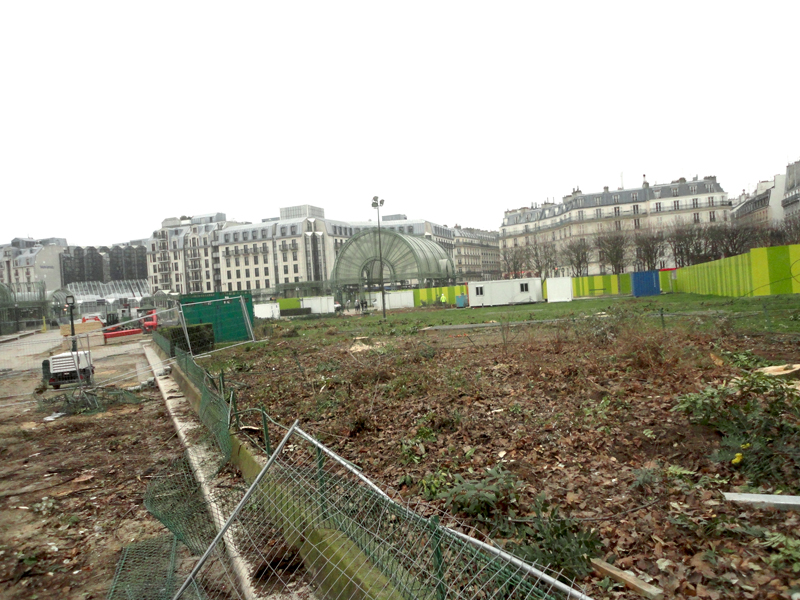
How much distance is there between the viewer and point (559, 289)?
46.3 meters

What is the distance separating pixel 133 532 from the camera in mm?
5832

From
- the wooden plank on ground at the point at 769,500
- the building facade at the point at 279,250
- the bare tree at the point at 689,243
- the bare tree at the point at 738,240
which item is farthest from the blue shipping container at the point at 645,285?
the building facade at the point at 279,250

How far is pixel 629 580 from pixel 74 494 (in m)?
6.47

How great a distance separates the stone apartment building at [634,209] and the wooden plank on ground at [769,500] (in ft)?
261

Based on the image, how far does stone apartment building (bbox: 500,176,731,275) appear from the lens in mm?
85688

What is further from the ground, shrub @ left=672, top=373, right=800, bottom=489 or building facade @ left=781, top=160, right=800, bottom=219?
building facade @ left=781, top=160, right=800, bottom=219

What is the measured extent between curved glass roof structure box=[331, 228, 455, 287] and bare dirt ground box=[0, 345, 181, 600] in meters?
49.3

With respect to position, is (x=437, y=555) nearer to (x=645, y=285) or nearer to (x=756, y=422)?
(x=756, y=422)

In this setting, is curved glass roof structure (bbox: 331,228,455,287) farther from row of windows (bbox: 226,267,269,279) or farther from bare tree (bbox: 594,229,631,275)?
row of windows (bbox: 226,267,269,279)

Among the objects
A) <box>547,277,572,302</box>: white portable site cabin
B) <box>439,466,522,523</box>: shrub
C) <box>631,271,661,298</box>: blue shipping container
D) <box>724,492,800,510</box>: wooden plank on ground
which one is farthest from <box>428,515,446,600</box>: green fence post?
<box>631,271,661,298</box>: blue shipping container

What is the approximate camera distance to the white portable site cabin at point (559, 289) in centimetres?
4606

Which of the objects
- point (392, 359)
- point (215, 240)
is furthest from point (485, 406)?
point (215, 240)

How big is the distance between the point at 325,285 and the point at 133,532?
68.3 meters

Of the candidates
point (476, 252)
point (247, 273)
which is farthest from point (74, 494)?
point (476, 252)
